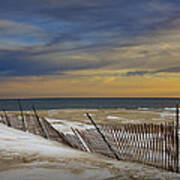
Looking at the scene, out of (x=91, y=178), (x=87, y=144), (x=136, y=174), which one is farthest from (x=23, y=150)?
(x=136, y=174)

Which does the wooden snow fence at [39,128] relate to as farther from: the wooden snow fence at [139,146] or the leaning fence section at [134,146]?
the wooden snow fence at [139,146]

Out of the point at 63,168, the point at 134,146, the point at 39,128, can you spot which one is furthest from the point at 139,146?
the point at 39,128

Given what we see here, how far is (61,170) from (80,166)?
42cm

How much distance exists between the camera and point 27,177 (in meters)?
4.23

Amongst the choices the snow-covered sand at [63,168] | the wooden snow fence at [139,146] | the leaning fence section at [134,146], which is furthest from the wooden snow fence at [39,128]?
the snow-covered sand at [63,168]

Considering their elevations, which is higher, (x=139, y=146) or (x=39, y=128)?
(x=139, y=146)

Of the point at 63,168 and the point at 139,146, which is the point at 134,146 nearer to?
the point at 139,146

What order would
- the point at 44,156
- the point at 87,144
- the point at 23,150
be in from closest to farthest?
the point at 44,156 → the point at 23,150 → the point at 87,144

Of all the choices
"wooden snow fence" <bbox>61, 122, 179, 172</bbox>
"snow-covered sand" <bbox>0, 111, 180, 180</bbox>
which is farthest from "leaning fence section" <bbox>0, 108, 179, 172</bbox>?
"snow-covered sand" <bbox>0, 111, 180, 180</bbox>

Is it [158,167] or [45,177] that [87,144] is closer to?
[158,167]

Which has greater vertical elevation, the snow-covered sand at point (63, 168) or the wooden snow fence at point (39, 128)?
the snow-covered sand at point (63, 168)

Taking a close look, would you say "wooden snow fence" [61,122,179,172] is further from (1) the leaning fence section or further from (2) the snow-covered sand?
(2) the snow-covered sand

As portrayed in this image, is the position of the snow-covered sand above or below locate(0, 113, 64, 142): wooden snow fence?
above

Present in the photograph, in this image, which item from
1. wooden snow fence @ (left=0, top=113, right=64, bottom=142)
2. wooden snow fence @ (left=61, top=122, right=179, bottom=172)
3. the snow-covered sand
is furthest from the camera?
wooden snow fence @ (left=0, top=113, right=64, bottom=142)
